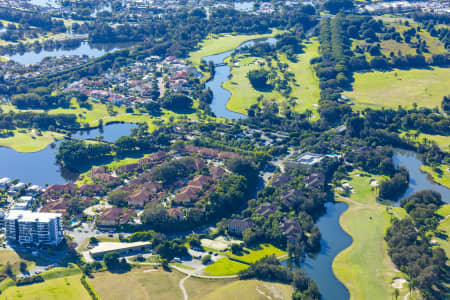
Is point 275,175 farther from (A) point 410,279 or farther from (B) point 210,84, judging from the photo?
(B) point 210,84

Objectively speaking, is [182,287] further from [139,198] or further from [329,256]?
[139,198]

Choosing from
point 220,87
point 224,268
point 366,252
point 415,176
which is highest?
point 220,87

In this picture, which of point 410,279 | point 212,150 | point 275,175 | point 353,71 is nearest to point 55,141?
point 212,150

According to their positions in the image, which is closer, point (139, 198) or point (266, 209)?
point (266, 209)

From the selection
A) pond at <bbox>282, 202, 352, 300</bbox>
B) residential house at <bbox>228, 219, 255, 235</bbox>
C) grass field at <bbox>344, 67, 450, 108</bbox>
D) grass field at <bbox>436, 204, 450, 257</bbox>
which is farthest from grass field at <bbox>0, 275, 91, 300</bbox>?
grass field at <bbox>344, 67, 450, 108</bbox>

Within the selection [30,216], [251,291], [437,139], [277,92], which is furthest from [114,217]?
[277,92]

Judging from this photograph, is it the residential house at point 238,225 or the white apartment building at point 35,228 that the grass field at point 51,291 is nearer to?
the white apartment building at point 35,228
